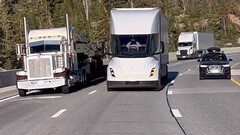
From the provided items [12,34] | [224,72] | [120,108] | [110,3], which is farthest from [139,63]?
[110,3]

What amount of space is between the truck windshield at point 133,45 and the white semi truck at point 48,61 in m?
2.48

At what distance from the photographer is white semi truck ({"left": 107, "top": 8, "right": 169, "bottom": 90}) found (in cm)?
2261

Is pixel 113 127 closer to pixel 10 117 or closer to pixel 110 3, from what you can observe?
pixel 10 117

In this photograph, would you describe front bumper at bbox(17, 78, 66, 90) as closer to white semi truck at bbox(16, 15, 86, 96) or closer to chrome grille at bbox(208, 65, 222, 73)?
white semi truck at bbox(16, 15, 86, 96)

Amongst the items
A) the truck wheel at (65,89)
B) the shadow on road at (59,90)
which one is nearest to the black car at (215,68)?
the shadow on road at (59,90)

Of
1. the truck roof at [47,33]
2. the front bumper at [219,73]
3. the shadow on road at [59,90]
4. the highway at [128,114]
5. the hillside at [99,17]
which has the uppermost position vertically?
the hillside at [99,17]

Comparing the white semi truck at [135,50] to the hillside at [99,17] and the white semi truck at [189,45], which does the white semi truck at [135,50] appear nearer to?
the white semi truck at [189,45]

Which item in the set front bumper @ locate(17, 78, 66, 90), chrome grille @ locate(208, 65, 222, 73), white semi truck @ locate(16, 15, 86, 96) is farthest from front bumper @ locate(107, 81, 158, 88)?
chrome grille @ locate(208, 65, 222, 73)

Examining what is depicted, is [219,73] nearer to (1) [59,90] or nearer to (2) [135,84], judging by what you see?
(2) [135,84]

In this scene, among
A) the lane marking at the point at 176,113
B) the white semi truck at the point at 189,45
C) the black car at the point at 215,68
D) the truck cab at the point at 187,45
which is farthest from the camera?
the white semi truck at the point at 189,45

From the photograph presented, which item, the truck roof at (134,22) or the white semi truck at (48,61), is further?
the truck roof at (134,22)

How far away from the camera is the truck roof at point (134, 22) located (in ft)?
76.9

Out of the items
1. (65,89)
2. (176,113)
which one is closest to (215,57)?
(65,89)

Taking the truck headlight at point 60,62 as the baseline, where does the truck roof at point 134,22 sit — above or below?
above
